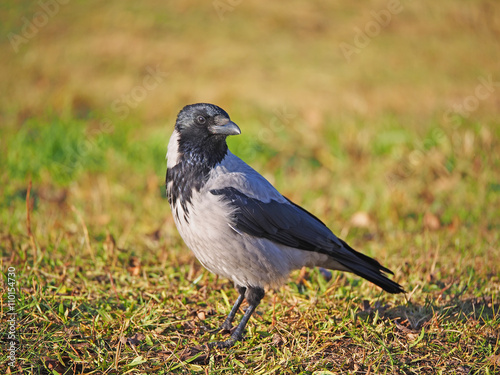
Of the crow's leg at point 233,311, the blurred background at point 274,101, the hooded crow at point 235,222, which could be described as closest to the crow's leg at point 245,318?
the hooded crow at point 235,222

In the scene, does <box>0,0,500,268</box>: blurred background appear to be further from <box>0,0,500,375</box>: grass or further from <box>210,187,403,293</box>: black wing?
<box>210,187,403,293</box>: black wing

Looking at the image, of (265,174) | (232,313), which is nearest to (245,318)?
(232,313)

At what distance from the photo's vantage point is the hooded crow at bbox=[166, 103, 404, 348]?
10.5 feet

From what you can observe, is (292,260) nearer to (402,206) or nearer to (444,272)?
(444,272)

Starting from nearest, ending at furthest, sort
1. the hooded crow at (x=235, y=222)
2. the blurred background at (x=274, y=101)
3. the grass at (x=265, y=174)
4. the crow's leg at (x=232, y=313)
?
the grass at (x=265, y=174) < the hooded crow at (x=235, y=222) < the crow's leg at (x=232, y=313) < the blurred background at (x=274, y=101)

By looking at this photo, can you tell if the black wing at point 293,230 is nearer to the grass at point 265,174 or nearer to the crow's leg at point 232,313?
the grass at point 265,174

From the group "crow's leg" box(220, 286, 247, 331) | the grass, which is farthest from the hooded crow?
the grass

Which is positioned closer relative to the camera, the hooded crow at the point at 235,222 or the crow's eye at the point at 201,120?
the hooded crow at the point at 235,222

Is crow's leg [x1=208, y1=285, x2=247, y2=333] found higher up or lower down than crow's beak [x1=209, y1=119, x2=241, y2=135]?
lower down

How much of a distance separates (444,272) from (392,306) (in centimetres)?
81

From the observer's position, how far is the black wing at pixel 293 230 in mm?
3250

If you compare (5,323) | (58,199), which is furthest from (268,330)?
(58,199)

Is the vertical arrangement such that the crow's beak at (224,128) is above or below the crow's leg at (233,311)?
above

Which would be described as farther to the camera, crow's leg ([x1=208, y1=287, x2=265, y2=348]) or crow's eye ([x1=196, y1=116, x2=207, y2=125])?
crow's eye ([x1=196, y1=116, x2=207, y2=125])
